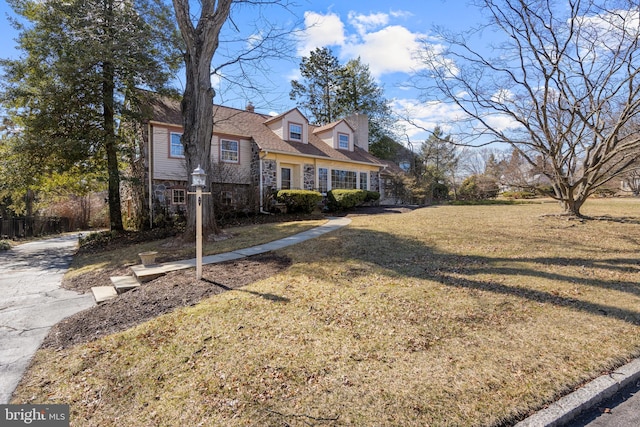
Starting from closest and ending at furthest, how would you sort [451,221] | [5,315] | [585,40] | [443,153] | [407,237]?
[5,315] < [407,237] < [585,40] < [451,221] < [443,153]

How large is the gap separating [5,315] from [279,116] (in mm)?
14719

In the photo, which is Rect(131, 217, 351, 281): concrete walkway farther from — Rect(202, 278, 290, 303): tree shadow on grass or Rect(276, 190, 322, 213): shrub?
Rect(276, 190, 322, 213): shrub

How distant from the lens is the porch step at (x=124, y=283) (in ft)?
17.3

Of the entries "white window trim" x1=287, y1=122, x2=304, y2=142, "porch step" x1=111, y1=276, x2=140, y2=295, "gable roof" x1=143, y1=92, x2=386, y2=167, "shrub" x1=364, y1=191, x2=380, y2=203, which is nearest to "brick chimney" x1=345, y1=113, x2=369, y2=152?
"gable roof" x1=143, y1=92, x2=386, y2=167

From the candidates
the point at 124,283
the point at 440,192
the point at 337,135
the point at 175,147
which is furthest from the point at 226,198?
the point at 440,192

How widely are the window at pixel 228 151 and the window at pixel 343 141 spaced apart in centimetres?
719

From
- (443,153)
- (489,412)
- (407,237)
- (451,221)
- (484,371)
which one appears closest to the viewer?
(489,412)

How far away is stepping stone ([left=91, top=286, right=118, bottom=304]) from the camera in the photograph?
504cm

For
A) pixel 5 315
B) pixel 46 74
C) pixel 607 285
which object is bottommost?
pixel 5 315

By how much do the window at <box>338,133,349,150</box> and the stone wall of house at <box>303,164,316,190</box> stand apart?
3541 mm

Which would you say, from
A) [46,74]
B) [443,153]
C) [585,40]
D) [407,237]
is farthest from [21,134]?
[443,153]

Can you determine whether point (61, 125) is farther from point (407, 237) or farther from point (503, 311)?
point (503, 311)

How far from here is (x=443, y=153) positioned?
29.2 metres

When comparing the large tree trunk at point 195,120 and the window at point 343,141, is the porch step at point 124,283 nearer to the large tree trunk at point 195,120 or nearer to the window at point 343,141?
the large tree trunk at point 195,120
